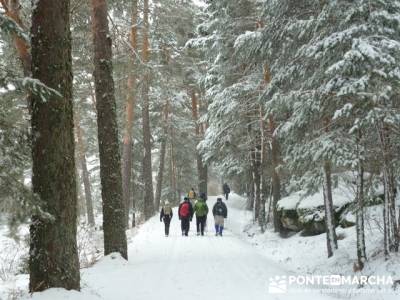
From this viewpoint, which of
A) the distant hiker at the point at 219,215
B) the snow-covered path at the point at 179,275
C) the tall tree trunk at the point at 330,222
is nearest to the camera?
the snow-covered path at the point at 179,275

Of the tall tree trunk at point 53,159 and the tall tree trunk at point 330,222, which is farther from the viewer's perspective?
the tall tree trunk at point 330,222

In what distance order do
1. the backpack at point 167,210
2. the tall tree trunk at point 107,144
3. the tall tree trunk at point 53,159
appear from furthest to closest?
the backpack at point 167,210 → the tall tree trunk at point 107,144 → the tall tree trunk at point 53,159

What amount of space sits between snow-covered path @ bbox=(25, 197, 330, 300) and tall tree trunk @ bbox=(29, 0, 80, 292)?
394mm

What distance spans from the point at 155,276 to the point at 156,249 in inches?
184

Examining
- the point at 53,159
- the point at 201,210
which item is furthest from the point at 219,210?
the point at 53,159

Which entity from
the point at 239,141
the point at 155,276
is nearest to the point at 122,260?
the point at 155,276

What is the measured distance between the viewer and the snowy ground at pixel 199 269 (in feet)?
26.3

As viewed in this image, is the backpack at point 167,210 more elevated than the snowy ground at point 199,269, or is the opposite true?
the backpack at point 167,210

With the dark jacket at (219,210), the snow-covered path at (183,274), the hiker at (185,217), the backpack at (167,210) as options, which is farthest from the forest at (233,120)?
the dark jacket at (219,210)

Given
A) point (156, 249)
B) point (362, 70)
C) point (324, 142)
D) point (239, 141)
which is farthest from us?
point (239, 141)

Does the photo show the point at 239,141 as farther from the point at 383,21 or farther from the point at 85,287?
the point at 85,287

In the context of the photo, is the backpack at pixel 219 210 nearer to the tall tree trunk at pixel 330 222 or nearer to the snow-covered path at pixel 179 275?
the snow-covered path at pixel 179 275

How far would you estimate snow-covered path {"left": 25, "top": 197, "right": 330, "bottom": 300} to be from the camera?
7.95 meters

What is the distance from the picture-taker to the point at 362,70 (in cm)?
950
